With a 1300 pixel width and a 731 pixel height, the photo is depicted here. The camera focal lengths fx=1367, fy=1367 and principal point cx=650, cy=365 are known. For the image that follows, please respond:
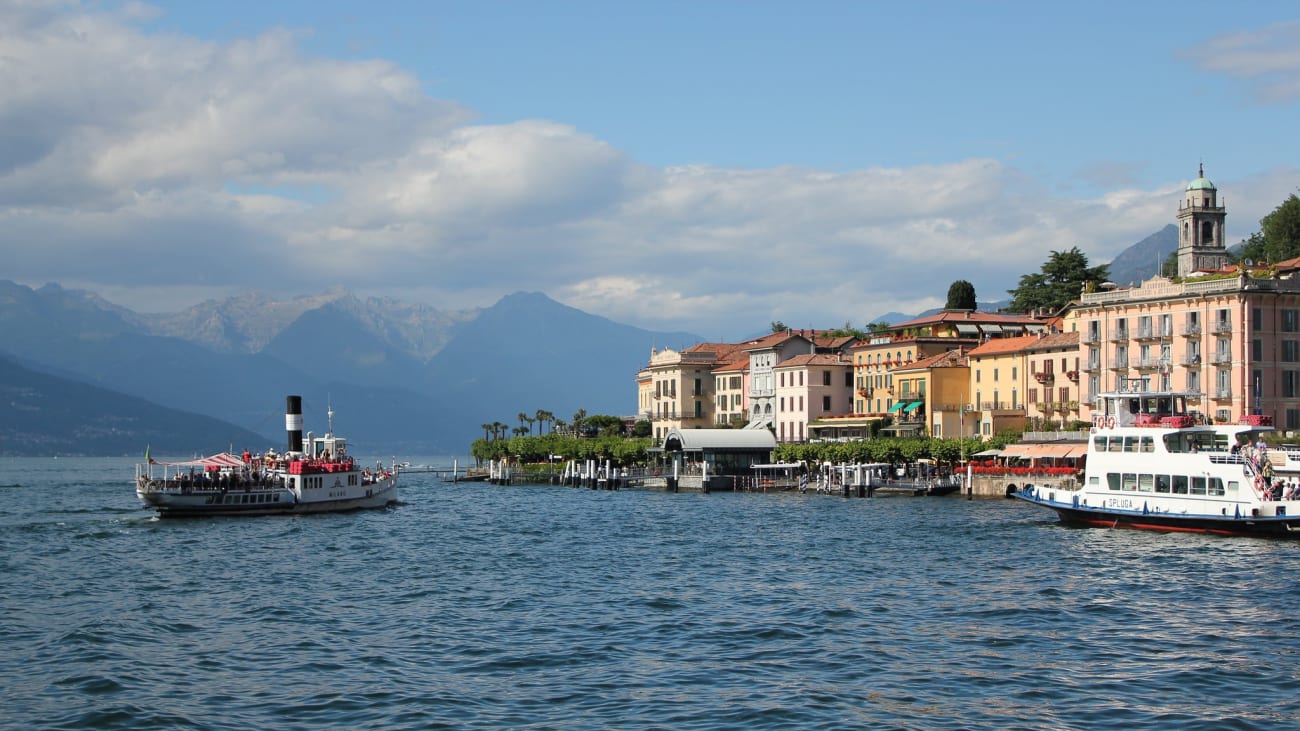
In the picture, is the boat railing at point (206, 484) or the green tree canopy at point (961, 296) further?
the green tree canopy at point (961, 296)

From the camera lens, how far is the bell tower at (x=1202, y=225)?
110 metres

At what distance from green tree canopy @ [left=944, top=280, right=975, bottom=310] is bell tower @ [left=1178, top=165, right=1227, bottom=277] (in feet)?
130

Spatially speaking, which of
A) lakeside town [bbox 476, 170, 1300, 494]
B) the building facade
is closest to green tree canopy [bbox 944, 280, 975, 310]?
lakeside town [bbox 476, 170, 1300, 494]

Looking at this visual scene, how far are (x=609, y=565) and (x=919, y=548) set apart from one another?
13.3 meters

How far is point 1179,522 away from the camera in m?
58.8

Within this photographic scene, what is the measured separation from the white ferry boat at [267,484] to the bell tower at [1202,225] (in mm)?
67033

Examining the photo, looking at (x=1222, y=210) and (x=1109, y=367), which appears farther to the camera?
(x=1222, y=210)

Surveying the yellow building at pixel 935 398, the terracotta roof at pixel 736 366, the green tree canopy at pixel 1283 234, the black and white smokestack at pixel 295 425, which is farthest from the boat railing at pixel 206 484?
the green tree canopy at pixel 1283 234

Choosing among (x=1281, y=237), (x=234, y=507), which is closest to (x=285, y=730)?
(x=234, y=507)

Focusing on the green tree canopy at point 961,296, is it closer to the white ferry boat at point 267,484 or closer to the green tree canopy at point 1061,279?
the green tree canopy at point 1061,279

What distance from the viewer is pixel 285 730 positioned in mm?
24688

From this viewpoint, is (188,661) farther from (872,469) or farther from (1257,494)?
(872,469)

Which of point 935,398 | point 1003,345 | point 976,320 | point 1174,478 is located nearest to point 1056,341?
point 1003,345

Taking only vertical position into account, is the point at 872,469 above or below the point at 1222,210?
below
